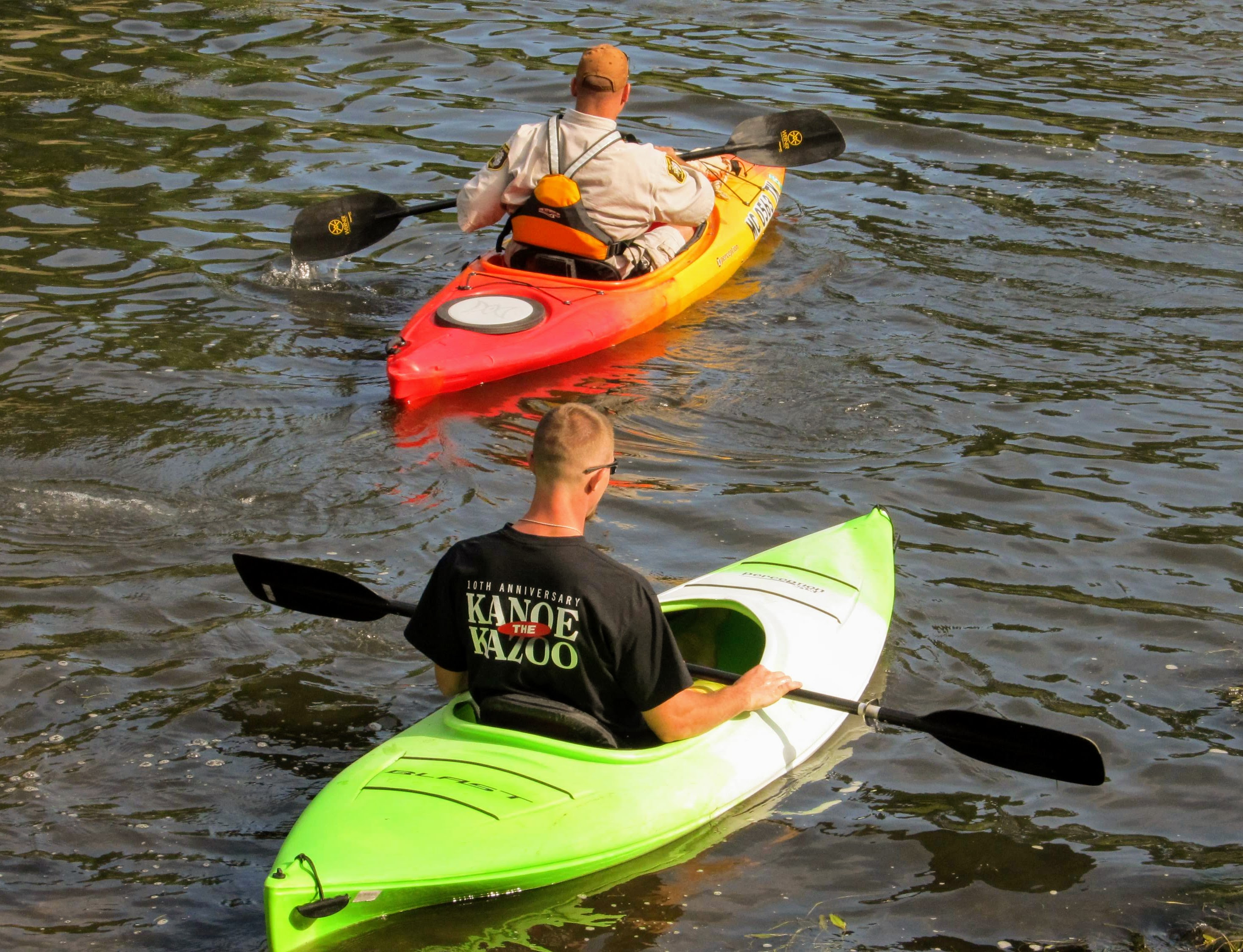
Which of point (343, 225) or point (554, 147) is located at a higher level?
point (554, 147)

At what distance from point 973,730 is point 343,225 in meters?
5.31

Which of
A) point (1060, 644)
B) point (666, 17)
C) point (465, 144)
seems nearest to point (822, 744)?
point (1060, 644)

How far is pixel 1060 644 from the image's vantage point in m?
4.98

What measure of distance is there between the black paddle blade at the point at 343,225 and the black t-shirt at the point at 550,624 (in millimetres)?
4792

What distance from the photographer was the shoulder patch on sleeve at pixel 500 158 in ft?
23.6

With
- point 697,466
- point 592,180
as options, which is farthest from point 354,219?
point 697,466

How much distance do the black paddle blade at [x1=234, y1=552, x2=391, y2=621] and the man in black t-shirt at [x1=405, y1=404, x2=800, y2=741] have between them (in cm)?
77

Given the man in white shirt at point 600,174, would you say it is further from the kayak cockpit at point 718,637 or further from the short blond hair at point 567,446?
the short blond hair at point 567,446

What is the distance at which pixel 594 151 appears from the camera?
23.3ft

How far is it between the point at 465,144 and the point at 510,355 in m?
4.66

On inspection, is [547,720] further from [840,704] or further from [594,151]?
[594,151]

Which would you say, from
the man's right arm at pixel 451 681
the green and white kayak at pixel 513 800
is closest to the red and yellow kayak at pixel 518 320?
the green and white kayak at pixel 513 800

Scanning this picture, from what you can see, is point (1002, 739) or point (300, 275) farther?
point (300, 275)

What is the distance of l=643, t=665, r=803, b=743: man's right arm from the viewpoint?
12.1ft
